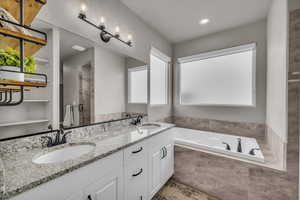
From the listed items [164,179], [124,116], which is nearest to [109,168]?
[124,116]

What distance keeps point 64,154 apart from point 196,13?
2499mm

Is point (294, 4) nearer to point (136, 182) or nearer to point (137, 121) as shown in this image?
point (137, 121)

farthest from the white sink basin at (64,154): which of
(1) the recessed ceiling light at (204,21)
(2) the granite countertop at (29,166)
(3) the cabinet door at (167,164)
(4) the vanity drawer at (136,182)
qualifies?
(1) the recessed ceiling light at (204,21)

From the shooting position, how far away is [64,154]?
1.00 m

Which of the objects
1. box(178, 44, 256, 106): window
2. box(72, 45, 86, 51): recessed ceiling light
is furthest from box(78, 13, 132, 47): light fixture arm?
box(178, 44, 256, 106): window

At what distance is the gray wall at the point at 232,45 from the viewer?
2.16 metres

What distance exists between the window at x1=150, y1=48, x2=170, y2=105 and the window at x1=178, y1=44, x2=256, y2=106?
39cm

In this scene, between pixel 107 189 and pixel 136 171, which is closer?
pixel 107 189

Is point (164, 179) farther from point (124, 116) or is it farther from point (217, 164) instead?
point (124, 116)

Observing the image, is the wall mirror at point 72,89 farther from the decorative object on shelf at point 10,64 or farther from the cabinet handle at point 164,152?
the cabinet handle at point 164,152

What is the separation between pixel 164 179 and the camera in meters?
1.72

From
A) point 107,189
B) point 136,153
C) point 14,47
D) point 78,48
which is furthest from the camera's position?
point 78,48

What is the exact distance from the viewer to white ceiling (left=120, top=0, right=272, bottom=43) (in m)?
1.79

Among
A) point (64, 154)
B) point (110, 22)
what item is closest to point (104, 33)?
point (110, 22)
